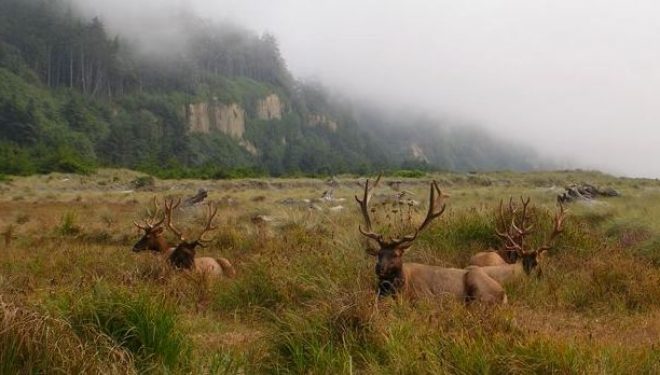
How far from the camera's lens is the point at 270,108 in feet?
481

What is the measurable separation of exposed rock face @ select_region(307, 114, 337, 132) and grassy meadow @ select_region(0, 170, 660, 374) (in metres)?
144

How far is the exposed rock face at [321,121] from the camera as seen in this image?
526ft

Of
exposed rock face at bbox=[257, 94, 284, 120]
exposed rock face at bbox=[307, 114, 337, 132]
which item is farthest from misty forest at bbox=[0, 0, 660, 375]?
exposed rock face at bbox=[307, 114, 337, 132]

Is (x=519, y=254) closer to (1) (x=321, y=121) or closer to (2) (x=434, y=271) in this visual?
(2) (x=434, y=271)

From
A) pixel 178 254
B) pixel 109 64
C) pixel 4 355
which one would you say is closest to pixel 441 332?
pixel 4 355

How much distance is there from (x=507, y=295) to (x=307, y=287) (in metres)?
3.03

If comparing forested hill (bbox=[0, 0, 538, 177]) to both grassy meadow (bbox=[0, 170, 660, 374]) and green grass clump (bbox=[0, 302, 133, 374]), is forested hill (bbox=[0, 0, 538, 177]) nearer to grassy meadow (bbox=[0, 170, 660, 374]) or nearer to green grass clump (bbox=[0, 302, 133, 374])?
grassy meadow (bbox=[0, 170, 660, 374])

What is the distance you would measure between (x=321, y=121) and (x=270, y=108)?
66.2 ft

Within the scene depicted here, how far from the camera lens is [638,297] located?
9.16m

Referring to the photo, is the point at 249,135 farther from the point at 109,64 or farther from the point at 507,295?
the point at 507,295

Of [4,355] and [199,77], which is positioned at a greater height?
[199,77]

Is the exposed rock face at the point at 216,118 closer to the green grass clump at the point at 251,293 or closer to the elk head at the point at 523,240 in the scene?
the elk head at the point at 523,240

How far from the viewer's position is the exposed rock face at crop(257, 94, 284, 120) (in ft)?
467

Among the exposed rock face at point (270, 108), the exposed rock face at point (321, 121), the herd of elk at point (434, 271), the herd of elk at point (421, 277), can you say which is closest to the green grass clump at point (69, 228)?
the herd of elk at point (434, 271)
